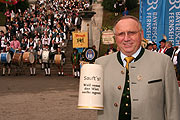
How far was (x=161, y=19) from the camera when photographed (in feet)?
59.6

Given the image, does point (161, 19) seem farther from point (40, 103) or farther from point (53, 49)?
point (53, 49)

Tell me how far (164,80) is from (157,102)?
0.66ft

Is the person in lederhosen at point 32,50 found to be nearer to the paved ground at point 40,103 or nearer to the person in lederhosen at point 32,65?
the person in lederhosen at point 32,65

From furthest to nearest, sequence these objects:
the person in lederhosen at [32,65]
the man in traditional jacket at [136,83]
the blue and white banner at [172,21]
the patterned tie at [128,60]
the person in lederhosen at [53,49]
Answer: the person in lederhosen at [53,49] < the person in lederhosen at [32,65] < the blue and white banner at [172,21] < the patterned tie at [128,60] < the man in traditional jacket at [136,83]

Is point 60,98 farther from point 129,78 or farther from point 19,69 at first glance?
point 19,69

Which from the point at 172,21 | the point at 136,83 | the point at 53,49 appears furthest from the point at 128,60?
the point at 53,49

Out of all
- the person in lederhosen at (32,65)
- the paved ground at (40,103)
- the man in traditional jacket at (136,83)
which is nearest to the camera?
the man in traditional jacket at (136,83)

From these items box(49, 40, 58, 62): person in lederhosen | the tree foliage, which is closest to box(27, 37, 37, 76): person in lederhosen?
box(49, 40, 58, 62): person in lederhosen

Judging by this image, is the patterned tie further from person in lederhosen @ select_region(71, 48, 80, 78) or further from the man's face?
person in lederhosen @ select_region(71, 48, 80, 78)

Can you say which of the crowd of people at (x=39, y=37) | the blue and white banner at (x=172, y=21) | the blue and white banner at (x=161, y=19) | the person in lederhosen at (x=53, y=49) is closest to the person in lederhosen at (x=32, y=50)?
the crowd of people at (x=39, y=37)

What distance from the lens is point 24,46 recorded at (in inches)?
1012

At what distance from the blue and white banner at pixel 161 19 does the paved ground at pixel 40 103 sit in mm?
4711

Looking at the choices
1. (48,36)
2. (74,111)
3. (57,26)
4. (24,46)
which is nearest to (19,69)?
(24,46)

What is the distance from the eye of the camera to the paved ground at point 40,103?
1000cm
